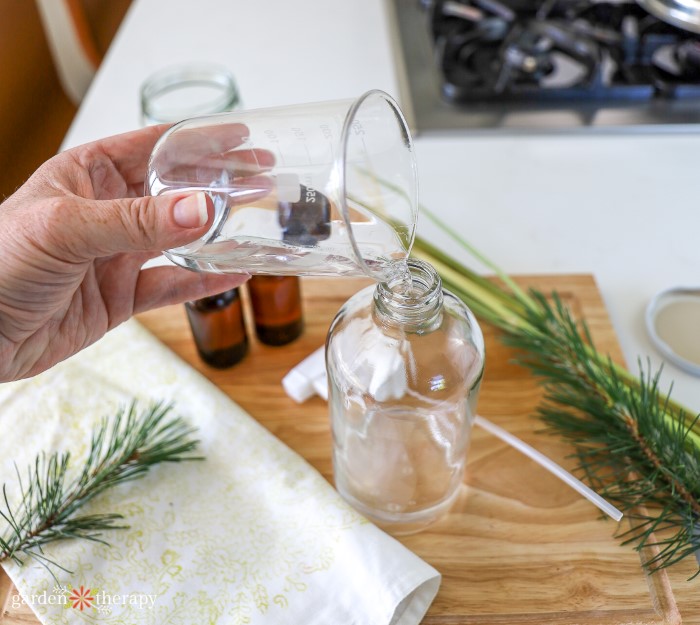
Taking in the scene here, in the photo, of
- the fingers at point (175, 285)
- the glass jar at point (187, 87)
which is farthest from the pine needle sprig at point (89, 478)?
the glass jar at point (187, 87)

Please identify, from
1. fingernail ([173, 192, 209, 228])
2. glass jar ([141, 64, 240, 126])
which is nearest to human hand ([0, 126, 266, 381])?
fingernail ([173, 192, 209, 228])

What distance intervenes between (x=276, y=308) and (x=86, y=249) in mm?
316

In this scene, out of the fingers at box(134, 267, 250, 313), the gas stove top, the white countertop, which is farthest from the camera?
the gas stove top

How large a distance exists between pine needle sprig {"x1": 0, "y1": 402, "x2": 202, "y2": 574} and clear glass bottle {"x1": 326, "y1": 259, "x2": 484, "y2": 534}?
0.19 m

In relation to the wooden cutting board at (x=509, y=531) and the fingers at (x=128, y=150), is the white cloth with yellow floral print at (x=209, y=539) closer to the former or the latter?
the wooden cutting board at (x=509, y=531)

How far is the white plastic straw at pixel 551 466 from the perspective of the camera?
2.35 feet

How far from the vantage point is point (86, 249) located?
1.97ft

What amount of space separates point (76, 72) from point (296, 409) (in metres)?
1.11

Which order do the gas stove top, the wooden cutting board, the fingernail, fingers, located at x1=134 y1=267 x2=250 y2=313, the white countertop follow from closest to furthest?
the fingernail → the wooden cutting board → fingers, located at x1=134 y1=267 x2=250 y2=313 → the white countertop → the gas stove top

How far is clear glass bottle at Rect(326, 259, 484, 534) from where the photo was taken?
0.68 metres

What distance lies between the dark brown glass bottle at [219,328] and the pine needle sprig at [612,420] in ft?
0.84

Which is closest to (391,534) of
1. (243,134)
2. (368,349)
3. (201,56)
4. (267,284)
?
(368,349)

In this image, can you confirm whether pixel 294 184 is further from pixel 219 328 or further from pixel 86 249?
pixel 219 328

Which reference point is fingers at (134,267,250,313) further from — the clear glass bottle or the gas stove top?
the gas stove top
